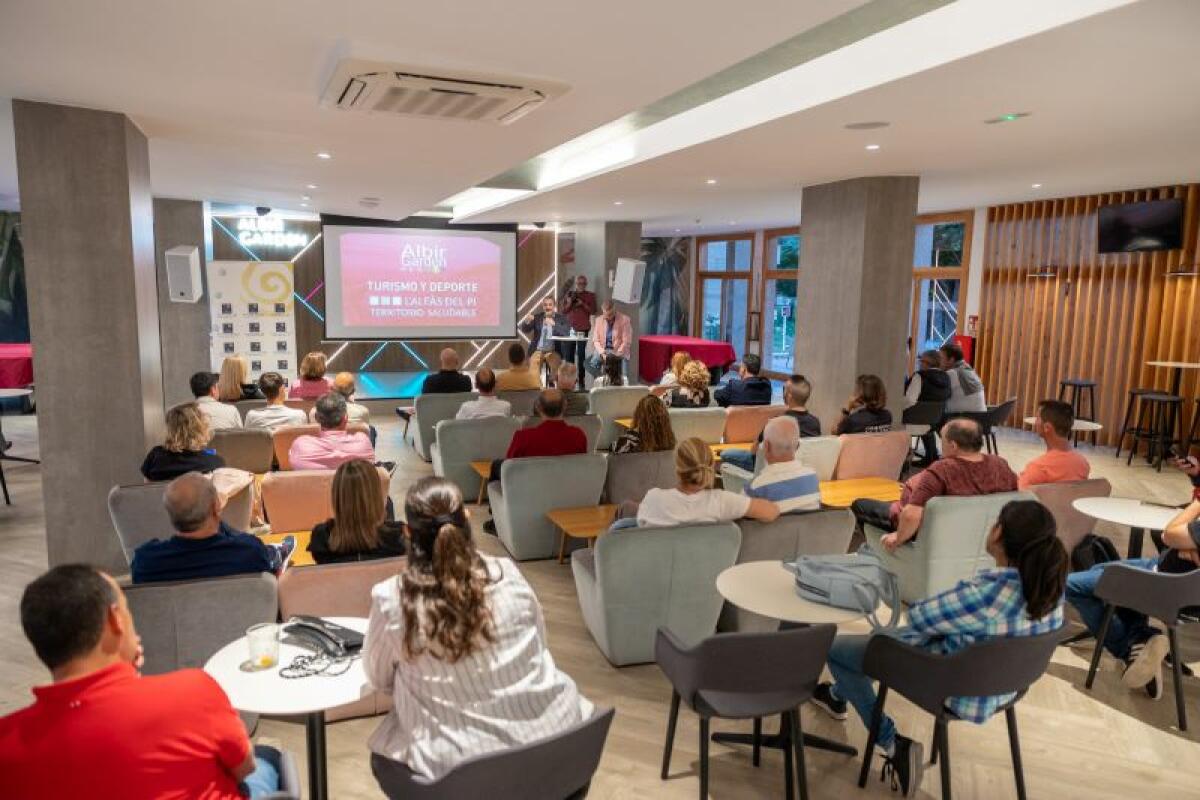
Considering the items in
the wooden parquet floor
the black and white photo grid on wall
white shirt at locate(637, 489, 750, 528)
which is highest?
the black and white photo grid on wall

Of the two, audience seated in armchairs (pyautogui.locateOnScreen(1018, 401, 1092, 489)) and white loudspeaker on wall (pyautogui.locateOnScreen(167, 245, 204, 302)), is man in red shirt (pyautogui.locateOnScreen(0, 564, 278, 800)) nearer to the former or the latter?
audience seated in armchairs (pyautogui.locateOnScreen(1018, 401, 1092, 489))

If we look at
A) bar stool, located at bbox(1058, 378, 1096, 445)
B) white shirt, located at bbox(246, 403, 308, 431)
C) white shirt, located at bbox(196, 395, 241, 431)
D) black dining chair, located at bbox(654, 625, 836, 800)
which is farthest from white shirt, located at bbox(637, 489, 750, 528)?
bar stool, located at bbox(1058, 378, 1096, 445)

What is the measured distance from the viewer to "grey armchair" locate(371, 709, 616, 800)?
1.85 m

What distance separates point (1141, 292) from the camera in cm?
916

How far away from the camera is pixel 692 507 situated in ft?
11.8

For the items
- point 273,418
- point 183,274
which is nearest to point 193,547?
point 273,418

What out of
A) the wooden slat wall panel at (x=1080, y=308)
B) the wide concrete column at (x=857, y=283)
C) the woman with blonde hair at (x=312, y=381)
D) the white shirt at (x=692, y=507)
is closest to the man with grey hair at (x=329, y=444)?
the white shirt at (x=692, y=507)

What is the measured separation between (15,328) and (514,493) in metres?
12.4

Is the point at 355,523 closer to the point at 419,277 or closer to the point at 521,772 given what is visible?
the point at 521,772

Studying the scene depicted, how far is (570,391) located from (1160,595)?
488 cm

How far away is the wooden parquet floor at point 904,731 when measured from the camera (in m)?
2.99

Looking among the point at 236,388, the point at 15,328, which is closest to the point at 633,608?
the point at 236,388

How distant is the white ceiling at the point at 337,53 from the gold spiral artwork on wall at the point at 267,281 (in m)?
5.01

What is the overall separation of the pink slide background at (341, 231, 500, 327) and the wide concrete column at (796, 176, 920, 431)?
6508 millimetres
